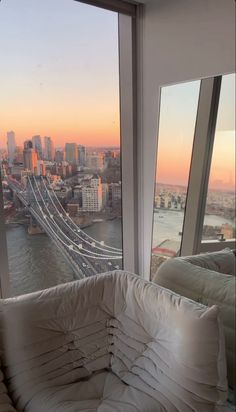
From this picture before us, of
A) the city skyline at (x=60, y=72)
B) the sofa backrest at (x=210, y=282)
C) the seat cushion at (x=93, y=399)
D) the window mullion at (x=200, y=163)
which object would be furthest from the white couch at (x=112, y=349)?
the city skyline at (x=60, y=72)

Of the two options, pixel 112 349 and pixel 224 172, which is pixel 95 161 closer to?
pixel 224 172

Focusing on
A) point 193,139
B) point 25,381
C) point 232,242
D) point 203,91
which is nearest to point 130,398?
point 25,381

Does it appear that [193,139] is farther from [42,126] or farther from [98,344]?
[98,344]

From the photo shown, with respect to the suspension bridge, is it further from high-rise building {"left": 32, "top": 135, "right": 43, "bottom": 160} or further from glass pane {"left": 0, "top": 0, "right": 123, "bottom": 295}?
high-rise building {"left": 32, "top": 135, "right": 43, "bottom": 160}

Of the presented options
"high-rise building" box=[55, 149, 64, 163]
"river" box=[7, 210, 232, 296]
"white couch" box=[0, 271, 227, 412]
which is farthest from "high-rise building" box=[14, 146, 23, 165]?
"white couch" box=[0, 271, 227, 412]

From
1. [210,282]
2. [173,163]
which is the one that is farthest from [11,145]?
[210,282]

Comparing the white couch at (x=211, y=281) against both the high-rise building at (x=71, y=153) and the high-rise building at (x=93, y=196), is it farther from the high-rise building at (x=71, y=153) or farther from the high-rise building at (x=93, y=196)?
the high-rise building at (x=71, y=153)
